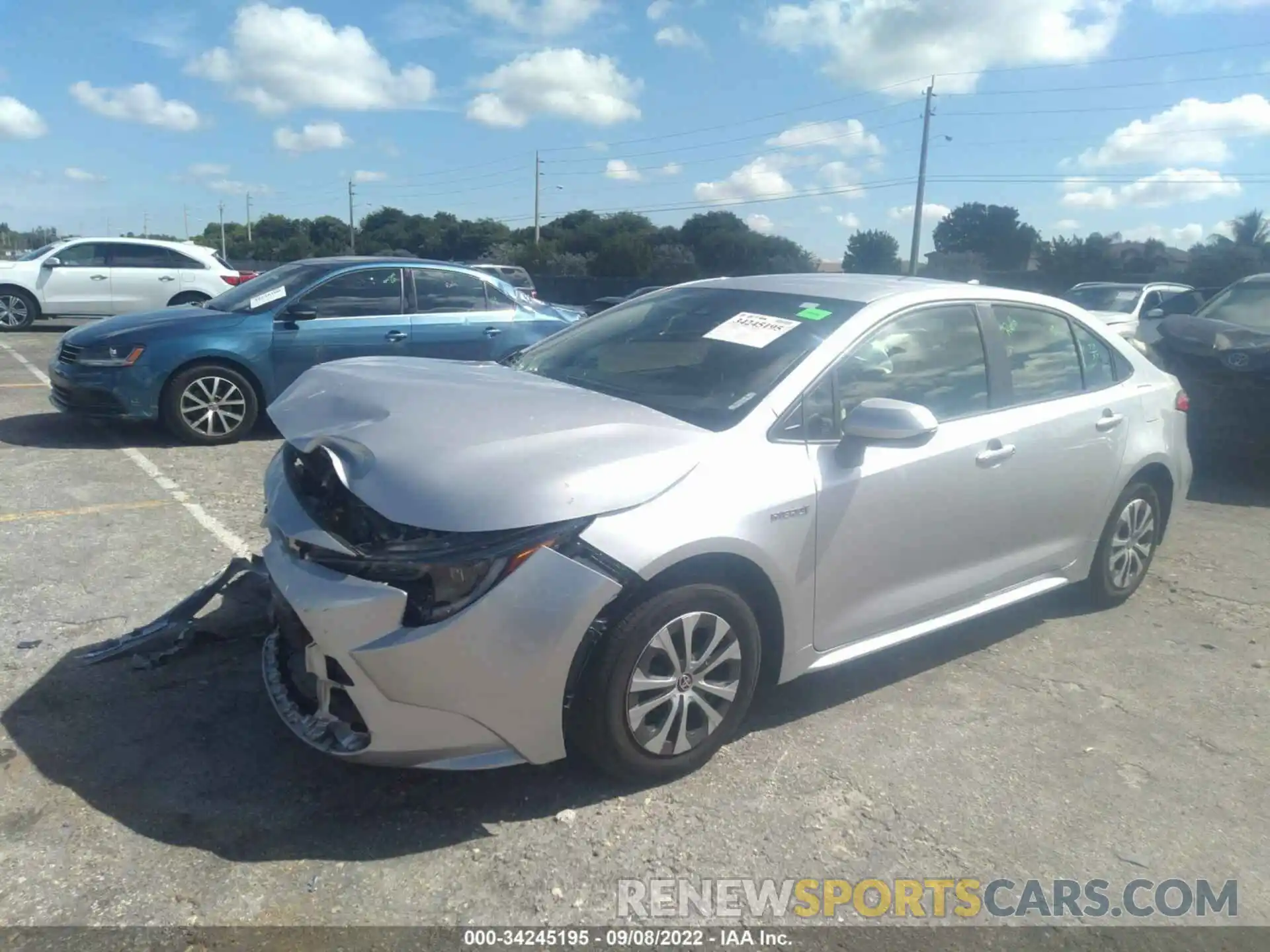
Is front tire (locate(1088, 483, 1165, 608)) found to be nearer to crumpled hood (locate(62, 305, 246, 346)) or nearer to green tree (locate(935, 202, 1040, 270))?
crumpled hood (locate(62, 305, 246, 346))

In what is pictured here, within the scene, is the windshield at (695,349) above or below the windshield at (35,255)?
below

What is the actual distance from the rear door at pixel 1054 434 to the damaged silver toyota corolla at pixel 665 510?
0.6 inches

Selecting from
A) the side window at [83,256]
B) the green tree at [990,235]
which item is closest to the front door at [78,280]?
the side window at [83,256]

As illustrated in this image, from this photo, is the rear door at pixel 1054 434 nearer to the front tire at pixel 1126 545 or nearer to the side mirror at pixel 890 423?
the front tire at pixel 1126 545

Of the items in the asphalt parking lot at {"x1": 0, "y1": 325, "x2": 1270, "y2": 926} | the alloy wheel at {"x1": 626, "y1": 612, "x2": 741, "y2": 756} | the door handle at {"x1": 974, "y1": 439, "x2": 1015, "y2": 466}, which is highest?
the door handle at {"x1": 974, "y1": 439, "x2": 1015, "y2": 466}

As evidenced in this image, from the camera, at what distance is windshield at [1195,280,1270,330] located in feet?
27.0

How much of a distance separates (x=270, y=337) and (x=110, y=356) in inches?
44.8

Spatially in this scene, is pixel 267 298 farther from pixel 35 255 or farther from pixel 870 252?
pixel 870 252

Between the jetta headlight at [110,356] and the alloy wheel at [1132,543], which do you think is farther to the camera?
the jetta headlight at [110,356]

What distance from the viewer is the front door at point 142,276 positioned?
1617cm

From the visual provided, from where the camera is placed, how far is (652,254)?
5528cm

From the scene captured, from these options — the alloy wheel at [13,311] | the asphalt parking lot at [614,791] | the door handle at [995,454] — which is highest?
the door handle at [995,454]

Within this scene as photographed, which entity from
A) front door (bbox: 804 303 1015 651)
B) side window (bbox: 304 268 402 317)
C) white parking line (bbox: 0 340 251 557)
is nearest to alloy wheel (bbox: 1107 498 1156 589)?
front door (bbox: 804 303 1015 651)

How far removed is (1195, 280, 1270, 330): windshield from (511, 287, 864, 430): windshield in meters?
5.91
